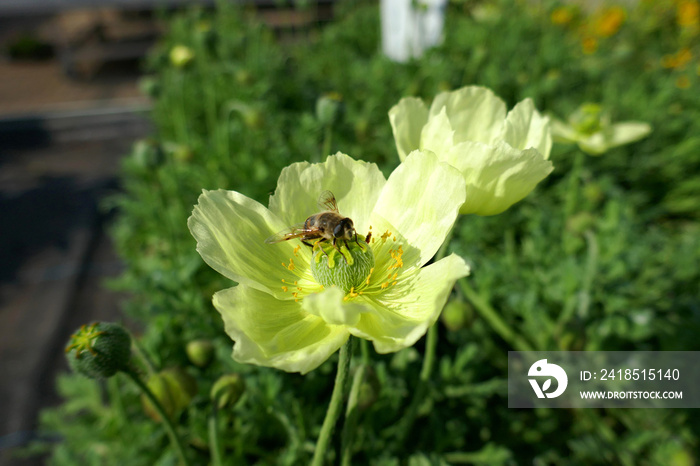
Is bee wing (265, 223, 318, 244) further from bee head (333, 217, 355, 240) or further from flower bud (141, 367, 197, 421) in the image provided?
flower bud (141, 367, 197, 421)

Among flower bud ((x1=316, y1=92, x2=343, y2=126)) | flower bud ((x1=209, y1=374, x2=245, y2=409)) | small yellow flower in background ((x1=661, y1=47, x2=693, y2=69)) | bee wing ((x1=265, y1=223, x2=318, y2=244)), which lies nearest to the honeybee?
bee wing ((x1=265, y1=223, x2=318, y2=244))

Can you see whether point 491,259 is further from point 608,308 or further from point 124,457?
point 124,457

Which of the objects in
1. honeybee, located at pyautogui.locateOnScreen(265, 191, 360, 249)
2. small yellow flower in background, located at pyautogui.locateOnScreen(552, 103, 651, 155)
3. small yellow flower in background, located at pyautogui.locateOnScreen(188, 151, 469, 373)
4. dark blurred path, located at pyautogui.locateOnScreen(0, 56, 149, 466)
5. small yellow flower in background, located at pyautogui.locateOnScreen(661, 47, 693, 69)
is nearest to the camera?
small yellow flower in background, located at pyautogui.locateOnScreen(188, 151, 469, 373)

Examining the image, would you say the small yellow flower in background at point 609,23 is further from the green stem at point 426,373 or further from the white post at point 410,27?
the green stem at point 426,373

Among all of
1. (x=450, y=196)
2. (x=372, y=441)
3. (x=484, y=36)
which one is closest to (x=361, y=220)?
(x=450, y=196)

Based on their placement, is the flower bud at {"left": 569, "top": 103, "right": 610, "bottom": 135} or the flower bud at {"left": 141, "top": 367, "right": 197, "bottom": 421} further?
the flower bud at {"left": 569, "top": 103, "right": 610, "bottom": 135}

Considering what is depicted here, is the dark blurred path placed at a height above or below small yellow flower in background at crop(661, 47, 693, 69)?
below
